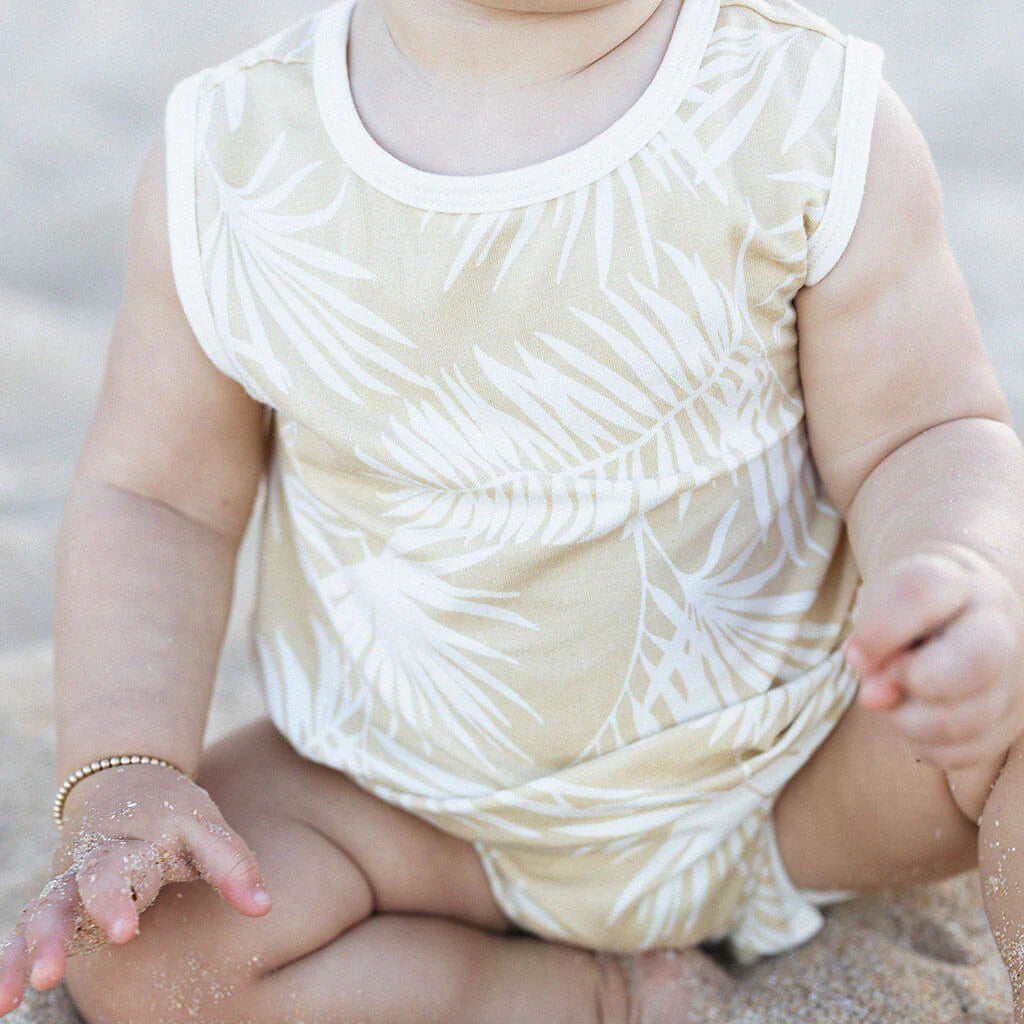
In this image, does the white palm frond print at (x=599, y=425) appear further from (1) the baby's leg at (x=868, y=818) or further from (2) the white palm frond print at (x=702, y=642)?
(1) the baby's leg at (x=868, y=818)

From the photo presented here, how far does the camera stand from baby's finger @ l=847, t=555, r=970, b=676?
2.12 ft

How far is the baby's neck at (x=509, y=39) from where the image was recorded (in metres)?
0.88

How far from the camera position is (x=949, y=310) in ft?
2.98

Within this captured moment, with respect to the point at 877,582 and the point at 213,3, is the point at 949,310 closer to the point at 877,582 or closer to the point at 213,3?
the point at 877,582

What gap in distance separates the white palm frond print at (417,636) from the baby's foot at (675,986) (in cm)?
22

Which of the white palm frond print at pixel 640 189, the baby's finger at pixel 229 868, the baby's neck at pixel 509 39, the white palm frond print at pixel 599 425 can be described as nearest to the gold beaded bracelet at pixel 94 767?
the baby's finger at pixel 229 868

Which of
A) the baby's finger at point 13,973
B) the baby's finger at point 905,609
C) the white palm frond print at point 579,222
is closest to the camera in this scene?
the baby's finger at point 905,609

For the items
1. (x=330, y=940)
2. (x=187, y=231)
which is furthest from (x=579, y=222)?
(x=330, y=940)

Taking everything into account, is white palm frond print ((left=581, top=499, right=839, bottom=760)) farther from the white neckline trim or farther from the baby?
the white neckline trim

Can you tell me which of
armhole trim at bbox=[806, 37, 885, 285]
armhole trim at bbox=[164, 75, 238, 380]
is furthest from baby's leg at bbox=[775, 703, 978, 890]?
armhole trim at bbox=[164, 75, 238, 380]

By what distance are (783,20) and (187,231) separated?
45cm

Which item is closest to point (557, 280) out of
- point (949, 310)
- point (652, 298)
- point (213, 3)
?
point (652, 298)

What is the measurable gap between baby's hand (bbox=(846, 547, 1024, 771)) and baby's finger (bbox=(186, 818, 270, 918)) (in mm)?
426

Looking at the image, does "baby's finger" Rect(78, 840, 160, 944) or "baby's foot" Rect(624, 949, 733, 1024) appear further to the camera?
"baby's foot" Rect(624, 949, 733, 1024)
